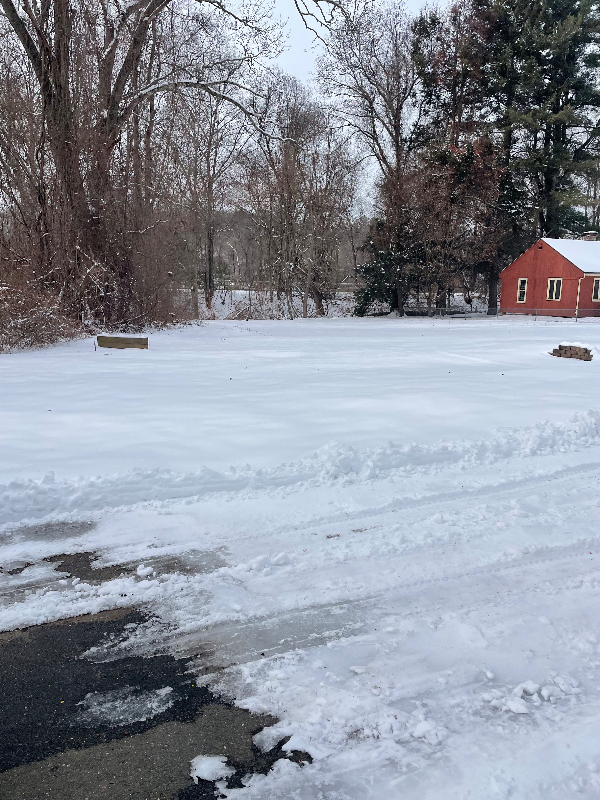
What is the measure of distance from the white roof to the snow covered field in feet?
87.9

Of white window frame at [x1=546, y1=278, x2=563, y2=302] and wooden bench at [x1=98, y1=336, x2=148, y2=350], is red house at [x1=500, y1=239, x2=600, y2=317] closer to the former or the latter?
white window frame at [x1=546, y1=278, x2=563, y2=302]

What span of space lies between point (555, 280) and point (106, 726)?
112 ft

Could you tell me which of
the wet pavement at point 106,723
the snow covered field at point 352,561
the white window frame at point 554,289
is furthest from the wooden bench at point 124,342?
the white window frame at point 554,289

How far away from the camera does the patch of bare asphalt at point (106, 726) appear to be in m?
2.01

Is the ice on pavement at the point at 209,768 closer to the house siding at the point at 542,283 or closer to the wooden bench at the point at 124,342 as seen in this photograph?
the wooden bench at the point at 124,342

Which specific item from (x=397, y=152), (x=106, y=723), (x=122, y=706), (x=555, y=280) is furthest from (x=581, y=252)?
(x=106, y=723)

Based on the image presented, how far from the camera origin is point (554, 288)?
107ft

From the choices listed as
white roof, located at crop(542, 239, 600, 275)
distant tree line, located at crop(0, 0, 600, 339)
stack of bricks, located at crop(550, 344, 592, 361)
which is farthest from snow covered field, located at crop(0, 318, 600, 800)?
white roof, located at crop(542, 239, 600, 275)

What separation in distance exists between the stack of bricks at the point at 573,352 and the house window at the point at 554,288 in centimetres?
2097

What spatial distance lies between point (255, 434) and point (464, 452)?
2029 mm

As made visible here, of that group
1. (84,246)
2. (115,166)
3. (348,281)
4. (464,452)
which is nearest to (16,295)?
(84,246)

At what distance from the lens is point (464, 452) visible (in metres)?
5.65

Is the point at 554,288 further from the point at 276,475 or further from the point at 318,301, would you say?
the point at 276,475

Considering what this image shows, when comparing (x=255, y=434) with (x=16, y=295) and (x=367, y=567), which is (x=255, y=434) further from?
(x=16, y=295)
